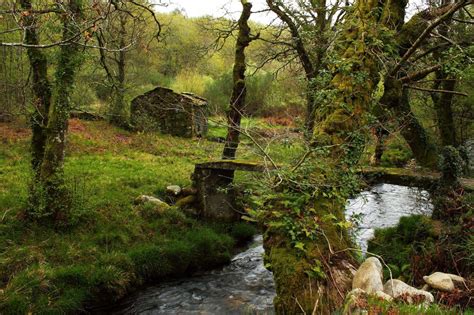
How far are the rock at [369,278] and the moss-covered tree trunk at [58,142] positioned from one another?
7.10 meters

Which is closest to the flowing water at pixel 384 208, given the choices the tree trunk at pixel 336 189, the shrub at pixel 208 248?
the shrub at pixel 208 248

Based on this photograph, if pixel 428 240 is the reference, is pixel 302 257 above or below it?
above

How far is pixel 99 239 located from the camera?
9320mm

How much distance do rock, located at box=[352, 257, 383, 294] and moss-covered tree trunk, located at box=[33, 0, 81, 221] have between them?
7098 mm

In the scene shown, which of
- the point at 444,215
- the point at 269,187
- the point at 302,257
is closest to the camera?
the point at 302,257

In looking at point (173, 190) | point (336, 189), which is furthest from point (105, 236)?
point (336, 189)

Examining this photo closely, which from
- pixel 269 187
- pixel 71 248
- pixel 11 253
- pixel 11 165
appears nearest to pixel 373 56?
pixel 269 187

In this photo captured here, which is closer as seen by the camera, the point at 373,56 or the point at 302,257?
the point at 302,257

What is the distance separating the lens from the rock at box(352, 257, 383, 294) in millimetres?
4371

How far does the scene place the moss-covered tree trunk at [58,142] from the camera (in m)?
9.04

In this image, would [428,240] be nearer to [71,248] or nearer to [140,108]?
[71,248]

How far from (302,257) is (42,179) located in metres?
6.82

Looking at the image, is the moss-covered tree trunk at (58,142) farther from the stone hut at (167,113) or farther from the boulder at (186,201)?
the stone hut at (167,113)

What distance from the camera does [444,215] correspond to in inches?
334
